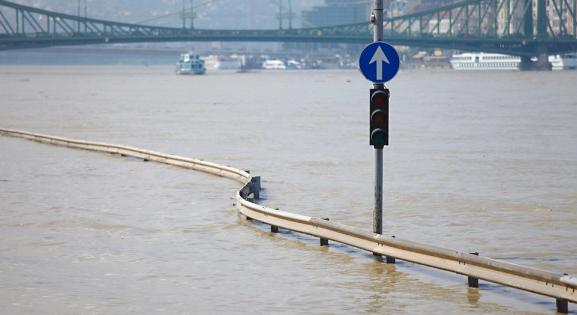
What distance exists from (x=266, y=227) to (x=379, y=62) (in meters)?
6.30

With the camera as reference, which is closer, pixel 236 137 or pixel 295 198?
pixel 295 198

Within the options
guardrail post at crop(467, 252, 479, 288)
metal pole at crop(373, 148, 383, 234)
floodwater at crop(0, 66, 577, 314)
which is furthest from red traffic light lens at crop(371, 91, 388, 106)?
guardrail post at crop(467, 252, 479, 288)

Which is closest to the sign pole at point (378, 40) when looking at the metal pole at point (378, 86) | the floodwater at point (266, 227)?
the metal pole at point (378, 86)

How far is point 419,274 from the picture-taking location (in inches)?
812

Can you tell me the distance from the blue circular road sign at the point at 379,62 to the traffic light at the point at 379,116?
9.1 inches

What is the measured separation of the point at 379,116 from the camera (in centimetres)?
2072

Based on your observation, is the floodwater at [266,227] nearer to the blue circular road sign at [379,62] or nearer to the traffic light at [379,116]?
the traffic light at [379,116]

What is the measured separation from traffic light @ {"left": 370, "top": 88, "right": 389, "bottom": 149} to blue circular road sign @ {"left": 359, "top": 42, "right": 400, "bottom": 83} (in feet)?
0.76

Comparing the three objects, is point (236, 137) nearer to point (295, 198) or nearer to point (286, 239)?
point (295, 198)

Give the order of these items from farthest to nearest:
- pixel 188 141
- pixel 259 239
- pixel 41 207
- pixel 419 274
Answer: pixel 188 141 → pixel 41 207 → pixel 259 239 → pixel 419 274

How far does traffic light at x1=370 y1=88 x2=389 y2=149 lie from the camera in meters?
20.7

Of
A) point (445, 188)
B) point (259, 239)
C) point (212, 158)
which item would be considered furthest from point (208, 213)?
point (212, 158)

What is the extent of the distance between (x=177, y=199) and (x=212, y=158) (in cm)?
1450

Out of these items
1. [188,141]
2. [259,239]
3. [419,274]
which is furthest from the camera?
[188,141]
